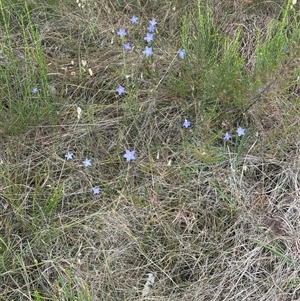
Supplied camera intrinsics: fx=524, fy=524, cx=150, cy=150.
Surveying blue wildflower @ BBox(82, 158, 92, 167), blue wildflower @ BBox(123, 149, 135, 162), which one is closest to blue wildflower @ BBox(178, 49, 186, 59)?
blue wildflower @ BBox(123, 149, 135, 162)

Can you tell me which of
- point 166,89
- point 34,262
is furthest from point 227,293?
point 166,89

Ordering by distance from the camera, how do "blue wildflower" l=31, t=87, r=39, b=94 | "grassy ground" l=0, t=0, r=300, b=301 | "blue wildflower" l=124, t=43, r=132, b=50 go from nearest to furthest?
"grassy ground" l=0, t=0, r=300, b=301 → "blue wildflower" l=31, t=87, r=39, b=94 → "blue wildflower" l=124, t=43, r=132, b=50

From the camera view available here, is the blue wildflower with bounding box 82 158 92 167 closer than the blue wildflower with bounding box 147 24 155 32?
Yes

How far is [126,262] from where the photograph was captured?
5.39 ft

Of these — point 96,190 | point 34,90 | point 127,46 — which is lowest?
point 96,190

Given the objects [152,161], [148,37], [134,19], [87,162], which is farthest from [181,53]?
[87,162]

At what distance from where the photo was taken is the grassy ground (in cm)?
161

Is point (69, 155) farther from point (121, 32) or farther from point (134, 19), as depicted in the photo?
point (134, 19)

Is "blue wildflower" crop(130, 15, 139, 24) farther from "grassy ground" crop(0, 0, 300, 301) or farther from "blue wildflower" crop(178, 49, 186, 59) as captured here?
"blue wildflower" crop(178, 49, 186, 59)

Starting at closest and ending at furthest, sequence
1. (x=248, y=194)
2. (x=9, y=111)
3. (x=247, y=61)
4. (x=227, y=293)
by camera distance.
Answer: (x=227, y=293)
(x=248, y=194)
(x=9, y=111)
(x=247, y=61)

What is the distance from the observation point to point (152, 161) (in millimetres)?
1763

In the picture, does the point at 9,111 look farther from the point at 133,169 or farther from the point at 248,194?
the point at 248,194

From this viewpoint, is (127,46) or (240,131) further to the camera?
(127,46)

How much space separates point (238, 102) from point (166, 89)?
0.89 ft
